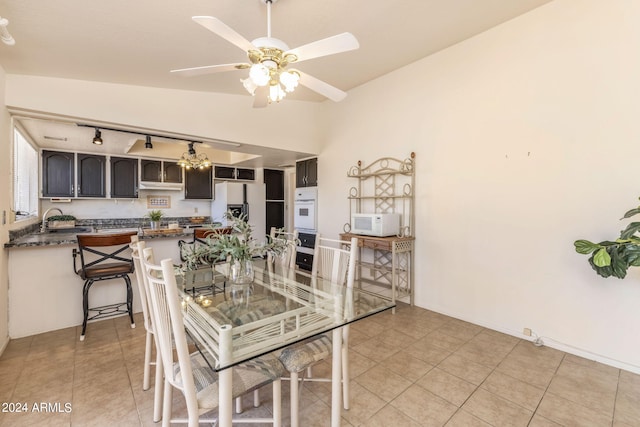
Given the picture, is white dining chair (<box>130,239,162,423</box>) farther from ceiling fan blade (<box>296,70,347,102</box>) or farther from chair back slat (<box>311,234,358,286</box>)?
ceiling fan blade (<box>296,70,347,102</box>)

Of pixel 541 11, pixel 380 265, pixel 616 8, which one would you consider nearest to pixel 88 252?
pixel 380 265

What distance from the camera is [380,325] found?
2.99 meters

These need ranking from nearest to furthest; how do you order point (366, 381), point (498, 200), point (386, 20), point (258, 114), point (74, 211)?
1. point (366, 381)
2. point (386, 20)
3. point (498, 200)
4. point (258, 114)
5. point (74, 211)

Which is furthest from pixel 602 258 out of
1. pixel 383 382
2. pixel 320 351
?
pixel 320 351

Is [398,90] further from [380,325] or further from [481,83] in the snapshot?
[380,325]

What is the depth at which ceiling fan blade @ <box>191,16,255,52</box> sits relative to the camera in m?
1.36

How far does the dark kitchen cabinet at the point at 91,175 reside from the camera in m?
4.83

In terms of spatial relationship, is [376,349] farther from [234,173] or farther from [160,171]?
[160,171]

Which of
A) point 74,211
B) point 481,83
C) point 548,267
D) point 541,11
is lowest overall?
point 548,267

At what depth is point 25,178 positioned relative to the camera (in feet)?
13.7

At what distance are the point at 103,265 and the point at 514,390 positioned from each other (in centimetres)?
377

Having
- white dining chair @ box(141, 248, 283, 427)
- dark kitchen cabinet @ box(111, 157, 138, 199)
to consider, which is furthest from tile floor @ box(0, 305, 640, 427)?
dark kitchen cabinet @ box(111, 157, 138, 199)

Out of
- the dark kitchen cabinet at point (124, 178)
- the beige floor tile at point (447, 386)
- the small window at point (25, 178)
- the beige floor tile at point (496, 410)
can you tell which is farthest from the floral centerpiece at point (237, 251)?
the dark kitchen cabinet at point (124, 178)

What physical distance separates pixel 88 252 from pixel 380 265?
339 cm
